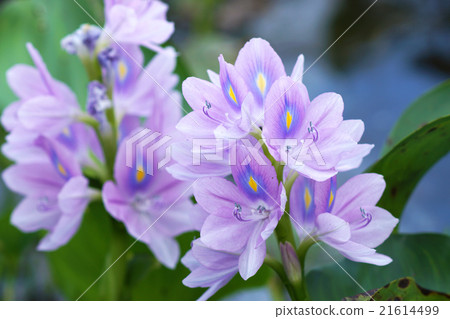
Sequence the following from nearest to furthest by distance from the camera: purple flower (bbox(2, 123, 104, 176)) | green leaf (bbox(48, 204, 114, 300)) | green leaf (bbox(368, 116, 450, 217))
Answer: green leaf (bbox(368, 116, 450, 217)), purple flower (bbox(2, 123, 104, 176)), green leaf (bbox(48, 204, 114, 300))

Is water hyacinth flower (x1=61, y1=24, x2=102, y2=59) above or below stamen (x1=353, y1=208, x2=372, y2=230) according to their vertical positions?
below

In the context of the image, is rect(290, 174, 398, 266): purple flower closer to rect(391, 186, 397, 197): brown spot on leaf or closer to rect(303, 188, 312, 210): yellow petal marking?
rect(303, 188, 312, 210): yellow petal marking

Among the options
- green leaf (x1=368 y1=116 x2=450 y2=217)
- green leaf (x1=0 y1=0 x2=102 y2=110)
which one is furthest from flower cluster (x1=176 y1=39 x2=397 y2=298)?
green leaf (x1=0 y1=0 x2=102 y2=110)

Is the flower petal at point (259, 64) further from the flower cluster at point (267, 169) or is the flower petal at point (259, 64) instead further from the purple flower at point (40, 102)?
the purple flower at point (40, 102)

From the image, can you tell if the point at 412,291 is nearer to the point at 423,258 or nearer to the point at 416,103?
the point at 423,258

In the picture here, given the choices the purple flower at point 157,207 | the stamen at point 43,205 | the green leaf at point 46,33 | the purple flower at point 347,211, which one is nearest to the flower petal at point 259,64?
the purple flower at point 347,211

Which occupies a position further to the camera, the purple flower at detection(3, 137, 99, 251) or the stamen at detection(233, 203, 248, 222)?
the purple flower at detection(3, 137, 99, 251)
